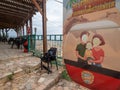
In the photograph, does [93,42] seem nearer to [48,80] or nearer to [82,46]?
[82,46]

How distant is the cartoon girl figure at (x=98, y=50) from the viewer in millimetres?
728

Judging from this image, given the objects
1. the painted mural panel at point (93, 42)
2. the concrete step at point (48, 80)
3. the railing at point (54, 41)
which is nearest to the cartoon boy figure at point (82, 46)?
the painted mural panel at point (93, 42)

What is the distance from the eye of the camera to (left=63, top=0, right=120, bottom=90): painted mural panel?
69 cm

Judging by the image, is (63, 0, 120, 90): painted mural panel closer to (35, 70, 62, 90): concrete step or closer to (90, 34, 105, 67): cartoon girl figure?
(90, 34, 105, 67): cartoon girl figure

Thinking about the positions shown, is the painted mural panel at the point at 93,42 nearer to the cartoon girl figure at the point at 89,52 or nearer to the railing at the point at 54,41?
the cartoon girl figure at the point at 89,52

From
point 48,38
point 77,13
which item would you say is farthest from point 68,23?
point 48,38

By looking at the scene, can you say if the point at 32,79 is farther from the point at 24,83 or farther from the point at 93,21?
the point at 93,21

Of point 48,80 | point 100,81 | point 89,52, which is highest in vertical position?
point 89,52

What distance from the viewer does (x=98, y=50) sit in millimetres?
750

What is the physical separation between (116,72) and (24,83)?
3.33 metres

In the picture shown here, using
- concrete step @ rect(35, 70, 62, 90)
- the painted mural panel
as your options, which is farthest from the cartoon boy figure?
concrete step @ rect(35, 70, 62, 90)

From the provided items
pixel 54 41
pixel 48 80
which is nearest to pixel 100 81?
pixel 48 80

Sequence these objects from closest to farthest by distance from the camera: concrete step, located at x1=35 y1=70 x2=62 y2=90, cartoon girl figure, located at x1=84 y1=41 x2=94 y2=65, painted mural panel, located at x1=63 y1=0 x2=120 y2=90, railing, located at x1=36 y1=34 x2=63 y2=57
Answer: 1. painted mural panel, located at x1=63 y1=0 x2=120 y2=90
2. cartoon girl figure, located at x1=84 y1=41 x2=94 y2=65
3. concrete step, located at x1=35 y1=70 x2=62 y2=90
4. railing, located at x1=36 y1=34 x2=63 y2=57

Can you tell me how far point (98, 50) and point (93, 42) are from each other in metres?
0.05
